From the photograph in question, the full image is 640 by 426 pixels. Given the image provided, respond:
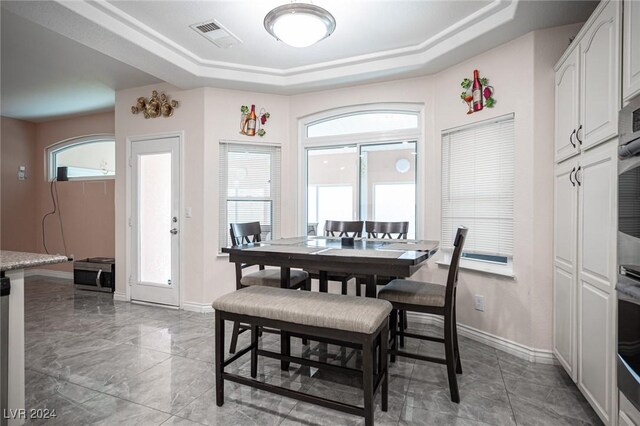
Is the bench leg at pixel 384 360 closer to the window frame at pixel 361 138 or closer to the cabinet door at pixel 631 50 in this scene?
the cabinet door at pixel 631 50

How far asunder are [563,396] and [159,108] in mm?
4691

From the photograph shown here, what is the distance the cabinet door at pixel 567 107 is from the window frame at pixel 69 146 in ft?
19.0

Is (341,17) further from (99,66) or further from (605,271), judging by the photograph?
(99,66)

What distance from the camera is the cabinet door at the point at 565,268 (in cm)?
200

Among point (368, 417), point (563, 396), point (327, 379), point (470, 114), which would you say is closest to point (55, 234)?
point (327, 379)

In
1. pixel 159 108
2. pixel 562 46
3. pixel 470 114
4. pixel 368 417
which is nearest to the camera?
pixel 368 417

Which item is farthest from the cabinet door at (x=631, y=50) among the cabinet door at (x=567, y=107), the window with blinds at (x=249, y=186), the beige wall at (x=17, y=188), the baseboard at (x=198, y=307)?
the beige wall at (x=17, y=188)

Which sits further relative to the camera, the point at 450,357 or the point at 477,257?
the point at 477,257

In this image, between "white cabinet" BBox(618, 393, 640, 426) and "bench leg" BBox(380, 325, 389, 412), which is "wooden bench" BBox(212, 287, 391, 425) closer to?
"bench leg" BBox(380, 325, 389, 412)

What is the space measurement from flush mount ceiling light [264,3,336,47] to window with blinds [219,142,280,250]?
192cm

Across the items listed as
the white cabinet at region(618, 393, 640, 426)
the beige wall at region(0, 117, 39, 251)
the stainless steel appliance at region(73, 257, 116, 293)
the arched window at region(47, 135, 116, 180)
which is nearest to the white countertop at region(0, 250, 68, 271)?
the white cabinet at region(618, 393, 640, 426)

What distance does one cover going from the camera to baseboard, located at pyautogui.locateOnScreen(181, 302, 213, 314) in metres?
3.74

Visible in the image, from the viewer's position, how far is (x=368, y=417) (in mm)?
1566

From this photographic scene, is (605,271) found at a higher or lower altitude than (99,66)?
lower
